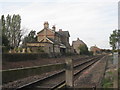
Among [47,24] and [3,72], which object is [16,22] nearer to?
[47,24]

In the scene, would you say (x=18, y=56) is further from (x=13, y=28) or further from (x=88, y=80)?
(x=13, y=28)

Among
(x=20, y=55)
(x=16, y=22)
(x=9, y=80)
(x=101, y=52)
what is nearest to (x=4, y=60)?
(x=20, y=55)

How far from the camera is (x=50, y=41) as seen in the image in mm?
71438

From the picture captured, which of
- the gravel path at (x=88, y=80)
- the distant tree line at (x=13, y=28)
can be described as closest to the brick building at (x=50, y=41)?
the distant tree line at (x=13, y=28)

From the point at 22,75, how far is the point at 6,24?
61.6 m

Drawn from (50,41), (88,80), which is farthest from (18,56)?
(50,41)

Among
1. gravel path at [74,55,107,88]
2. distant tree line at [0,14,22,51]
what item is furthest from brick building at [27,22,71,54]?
gravel path at [74,55,107,88]

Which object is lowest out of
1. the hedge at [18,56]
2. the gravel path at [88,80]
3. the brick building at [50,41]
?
the gravel path at [88,80]

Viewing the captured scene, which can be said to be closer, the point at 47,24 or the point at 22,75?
the point at 22,75

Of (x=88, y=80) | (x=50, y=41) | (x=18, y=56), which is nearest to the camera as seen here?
(x=88, y=80)

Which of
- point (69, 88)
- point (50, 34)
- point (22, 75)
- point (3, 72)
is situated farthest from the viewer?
point (50, 34)

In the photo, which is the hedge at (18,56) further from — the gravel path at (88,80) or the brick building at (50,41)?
the gravel path at (88,80)

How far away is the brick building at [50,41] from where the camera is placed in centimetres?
5412

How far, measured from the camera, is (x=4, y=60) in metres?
29.5
